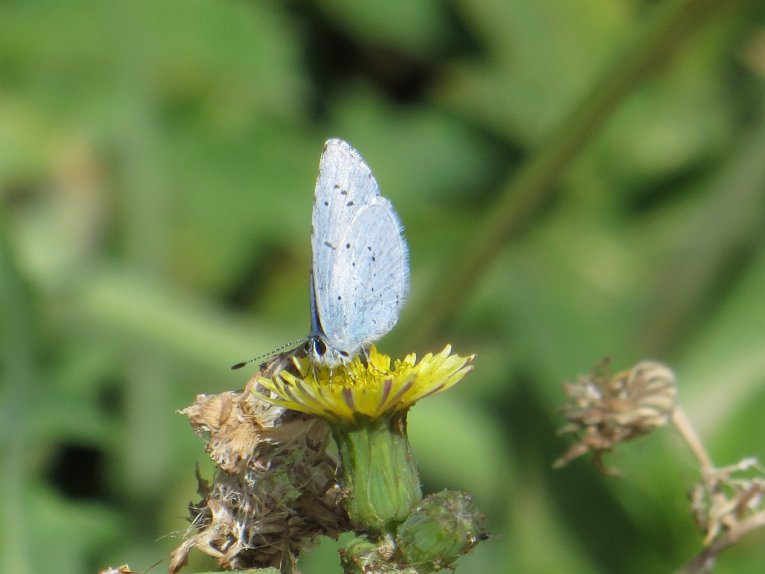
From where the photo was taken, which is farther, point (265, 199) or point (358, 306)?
point (265, 199)

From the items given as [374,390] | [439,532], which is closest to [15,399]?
[374,390]

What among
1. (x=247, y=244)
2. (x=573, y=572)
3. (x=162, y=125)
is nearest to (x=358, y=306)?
(x=573, y=572)

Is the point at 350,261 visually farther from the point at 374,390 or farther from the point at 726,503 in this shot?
the point at 726,503

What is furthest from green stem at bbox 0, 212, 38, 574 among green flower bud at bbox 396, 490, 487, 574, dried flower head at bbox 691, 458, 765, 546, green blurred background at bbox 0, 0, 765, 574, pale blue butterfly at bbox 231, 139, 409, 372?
dried flower head at bbox 691, 458, 765, 546

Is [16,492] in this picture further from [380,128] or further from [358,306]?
[380,128]

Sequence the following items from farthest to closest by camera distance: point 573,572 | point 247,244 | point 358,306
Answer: point 247,244 → point 573,572 → point 358,306

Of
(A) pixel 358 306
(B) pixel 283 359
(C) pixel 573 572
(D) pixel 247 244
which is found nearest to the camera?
(B) pixel 283 359

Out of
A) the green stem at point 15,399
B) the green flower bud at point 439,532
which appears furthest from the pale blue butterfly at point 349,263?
the green stem at point 15,399

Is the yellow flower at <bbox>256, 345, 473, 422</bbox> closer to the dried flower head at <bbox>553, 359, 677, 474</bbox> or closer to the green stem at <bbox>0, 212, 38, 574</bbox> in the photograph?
the dried flower head at <bbox>553, 359, 677, 474</bbox>
